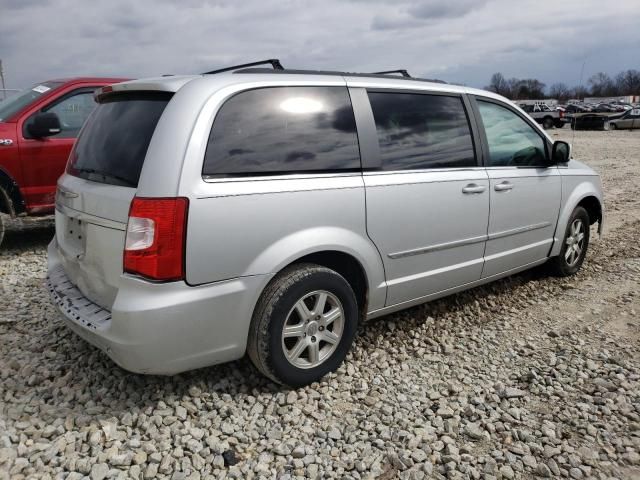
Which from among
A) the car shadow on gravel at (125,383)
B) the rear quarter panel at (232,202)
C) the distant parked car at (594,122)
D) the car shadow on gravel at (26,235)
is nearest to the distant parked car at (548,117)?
the distant parked car at (594,122)

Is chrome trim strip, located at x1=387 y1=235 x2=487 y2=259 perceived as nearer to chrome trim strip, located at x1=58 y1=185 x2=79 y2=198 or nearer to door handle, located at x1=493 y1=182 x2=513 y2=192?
door handle, located at x1=493 y1=182 x2=513 y2=192

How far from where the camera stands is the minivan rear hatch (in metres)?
2.69

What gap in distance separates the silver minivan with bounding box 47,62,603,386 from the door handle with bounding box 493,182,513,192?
0.04 m

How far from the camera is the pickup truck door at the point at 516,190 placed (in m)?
4.02

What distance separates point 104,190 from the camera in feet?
9.19

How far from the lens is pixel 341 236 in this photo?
3.05 m

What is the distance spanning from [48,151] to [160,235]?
13.2 ft

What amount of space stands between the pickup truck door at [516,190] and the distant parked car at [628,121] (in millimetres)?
33572

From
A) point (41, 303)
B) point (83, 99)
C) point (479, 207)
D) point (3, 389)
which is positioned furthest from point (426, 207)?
point (83, 99)

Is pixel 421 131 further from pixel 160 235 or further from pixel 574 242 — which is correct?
pixel 574 242

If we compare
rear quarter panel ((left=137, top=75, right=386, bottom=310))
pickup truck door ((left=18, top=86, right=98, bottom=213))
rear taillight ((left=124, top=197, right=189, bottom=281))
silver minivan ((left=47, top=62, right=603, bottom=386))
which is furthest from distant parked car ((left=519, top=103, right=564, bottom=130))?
rear taillight ((left=124, top=197, right=189, bottom=281))

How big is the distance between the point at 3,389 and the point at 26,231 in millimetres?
4583

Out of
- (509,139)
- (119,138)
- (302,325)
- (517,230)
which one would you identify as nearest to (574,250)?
(517,230)

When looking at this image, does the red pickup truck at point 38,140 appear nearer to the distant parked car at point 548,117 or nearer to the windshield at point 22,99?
the windshield at point 22,99
